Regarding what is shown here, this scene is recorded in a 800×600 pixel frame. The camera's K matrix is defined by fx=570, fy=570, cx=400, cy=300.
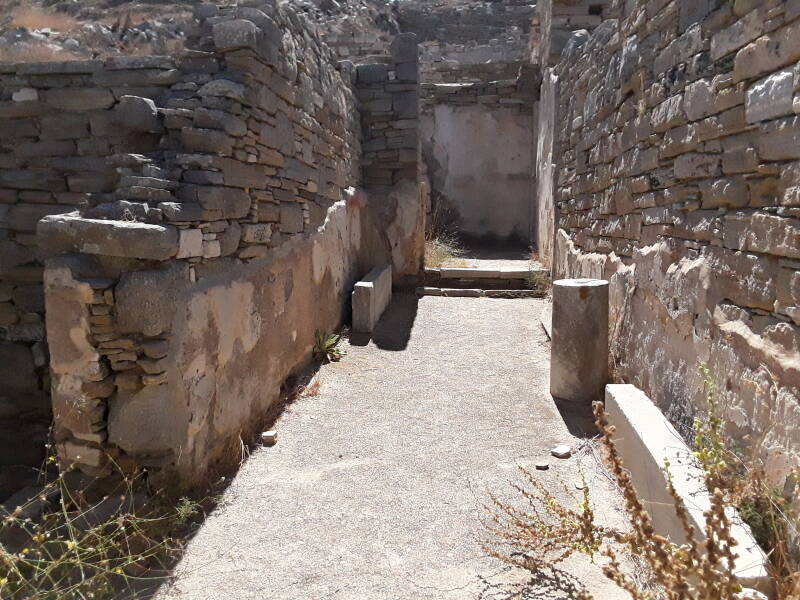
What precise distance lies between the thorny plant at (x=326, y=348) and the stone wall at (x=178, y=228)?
9 centimetres

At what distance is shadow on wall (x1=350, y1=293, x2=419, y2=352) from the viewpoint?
5.56 meters

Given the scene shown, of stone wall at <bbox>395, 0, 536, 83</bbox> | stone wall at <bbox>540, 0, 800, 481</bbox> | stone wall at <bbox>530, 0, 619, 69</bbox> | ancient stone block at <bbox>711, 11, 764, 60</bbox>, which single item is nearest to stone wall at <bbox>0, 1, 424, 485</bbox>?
stone wall at <bbox>540, 0, 800, 481</bbox>

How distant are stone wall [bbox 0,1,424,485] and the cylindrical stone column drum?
2.00 metres

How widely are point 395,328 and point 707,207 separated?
3.78m

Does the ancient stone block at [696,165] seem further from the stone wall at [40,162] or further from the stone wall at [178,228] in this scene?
the stone wall at [40,162]

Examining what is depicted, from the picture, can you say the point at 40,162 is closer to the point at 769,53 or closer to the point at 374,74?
the point at 374,74

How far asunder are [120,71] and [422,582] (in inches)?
139

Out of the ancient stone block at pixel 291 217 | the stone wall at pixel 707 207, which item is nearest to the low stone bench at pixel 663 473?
the stone wall at pixel 707 207

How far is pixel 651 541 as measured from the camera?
67.0 inches

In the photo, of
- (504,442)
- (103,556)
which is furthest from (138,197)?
(504,442)

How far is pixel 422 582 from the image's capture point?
2320 mm

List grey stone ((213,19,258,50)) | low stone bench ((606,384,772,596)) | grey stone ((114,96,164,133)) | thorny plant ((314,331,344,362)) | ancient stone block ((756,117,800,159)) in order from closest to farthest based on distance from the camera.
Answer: low stone bench ((606,384,772,596)), ancient stone block ((756,117,800,159)), grey stone ((114,96,164,133)), grey stone ((213,19,258,50)), thorny plant ((314,331,344,362))

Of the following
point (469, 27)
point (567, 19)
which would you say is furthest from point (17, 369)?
point (469, 27)

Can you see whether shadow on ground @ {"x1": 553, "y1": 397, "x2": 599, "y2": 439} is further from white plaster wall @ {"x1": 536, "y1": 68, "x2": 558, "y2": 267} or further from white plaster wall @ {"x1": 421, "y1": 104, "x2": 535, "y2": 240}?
white plaster wall @ {"x1": 421, "y1": 104, "x2": 535, "y2": 240}
